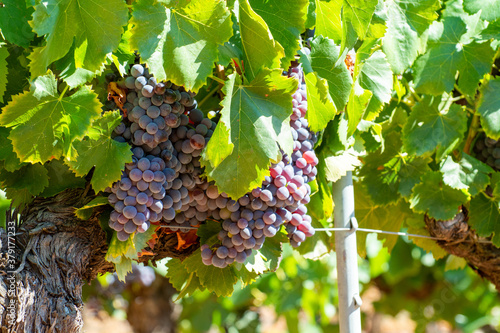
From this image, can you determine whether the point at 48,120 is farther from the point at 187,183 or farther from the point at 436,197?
the point at 436,197

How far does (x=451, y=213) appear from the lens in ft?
3.80

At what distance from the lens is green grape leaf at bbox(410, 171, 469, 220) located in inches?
45.8

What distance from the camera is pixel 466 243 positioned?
4.36 feet

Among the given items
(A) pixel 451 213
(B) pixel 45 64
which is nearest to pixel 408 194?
(A) pixel 451 213

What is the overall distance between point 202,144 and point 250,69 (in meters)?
0.14

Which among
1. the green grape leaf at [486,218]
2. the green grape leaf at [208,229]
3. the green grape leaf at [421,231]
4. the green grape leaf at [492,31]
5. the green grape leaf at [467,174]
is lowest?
the green grape leaf at [421,231]

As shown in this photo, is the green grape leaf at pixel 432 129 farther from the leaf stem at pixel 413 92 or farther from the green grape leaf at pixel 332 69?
the green grape leaf at pixel 332 69

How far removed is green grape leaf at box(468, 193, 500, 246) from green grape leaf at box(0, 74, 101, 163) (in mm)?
935

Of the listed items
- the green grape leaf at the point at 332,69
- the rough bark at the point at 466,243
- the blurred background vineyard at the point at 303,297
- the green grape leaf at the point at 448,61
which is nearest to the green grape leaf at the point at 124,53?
the green grape leaf at the point at 332,69

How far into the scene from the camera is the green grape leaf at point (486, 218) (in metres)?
1.21

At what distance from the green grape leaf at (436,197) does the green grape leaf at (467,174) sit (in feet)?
0.06

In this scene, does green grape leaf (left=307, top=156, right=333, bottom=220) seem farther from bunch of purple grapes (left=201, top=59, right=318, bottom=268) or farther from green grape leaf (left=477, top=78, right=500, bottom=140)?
green grape leaf (left=477, top=78, right=500, bottom=140)

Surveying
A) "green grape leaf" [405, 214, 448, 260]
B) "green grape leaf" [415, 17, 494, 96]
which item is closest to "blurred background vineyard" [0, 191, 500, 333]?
"green grape leaf" [405, 214, 448, 260]

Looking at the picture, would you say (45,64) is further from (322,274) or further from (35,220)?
(322,274)
